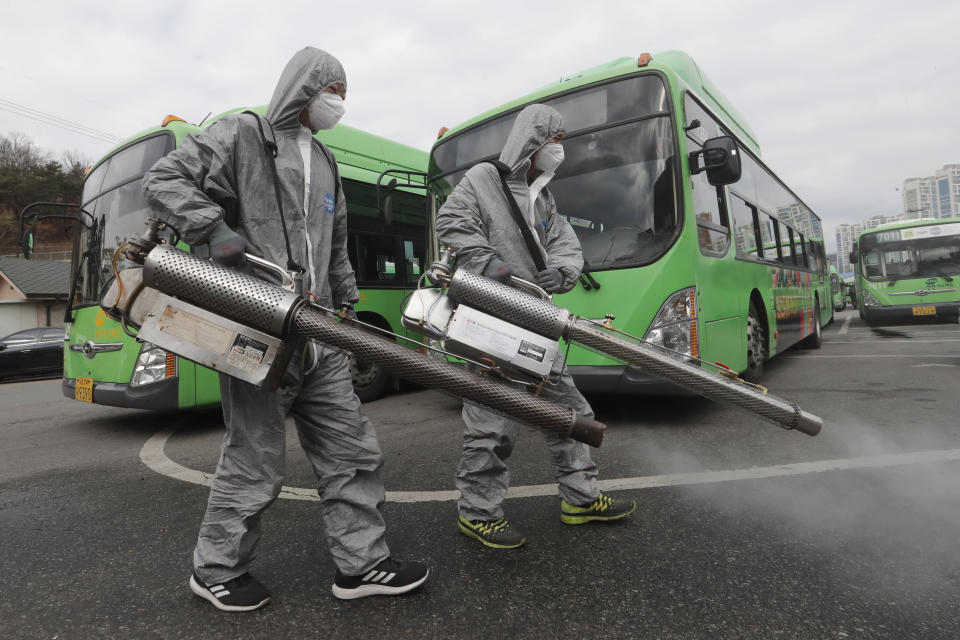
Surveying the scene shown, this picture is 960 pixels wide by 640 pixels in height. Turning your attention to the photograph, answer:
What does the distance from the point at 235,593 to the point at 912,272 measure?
62.7 ft

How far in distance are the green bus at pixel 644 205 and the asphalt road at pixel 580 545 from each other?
0.82 m

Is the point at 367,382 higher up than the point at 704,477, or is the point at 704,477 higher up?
the point at 367,382

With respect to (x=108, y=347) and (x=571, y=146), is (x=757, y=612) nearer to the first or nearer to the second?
(x=571, y=146)

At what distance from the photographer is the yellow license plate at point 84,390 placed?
531 cm

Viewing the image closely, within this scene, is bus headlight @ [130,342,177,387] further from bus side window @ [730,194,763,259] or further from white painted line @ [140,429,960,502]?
bus side window @ [730,194,763,259]

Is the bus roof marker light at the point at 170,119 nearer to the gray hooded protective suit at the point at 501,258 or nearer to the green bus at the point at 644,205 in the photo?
the green bus at the point at 644,205

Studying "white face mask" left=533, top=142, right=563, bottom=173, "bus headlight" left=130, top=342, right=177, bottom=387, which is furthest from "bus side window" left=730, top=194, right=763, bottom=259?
"bus headlight" left=130, top=342, right=177, bottom=387

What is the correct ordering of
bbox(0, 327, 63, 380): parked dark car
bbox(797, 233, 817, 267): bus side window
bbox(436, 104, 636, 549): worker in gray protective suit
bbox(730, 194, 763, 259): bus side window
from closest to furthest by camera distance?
bbox(436, 104, 636, 549): worker in gray protective suit
bbox(730, 194, 763, 259): bus side window
bbox(797, 233, 817, 267): bus side window
bbox(0, 327, 63, 380): parked dark car

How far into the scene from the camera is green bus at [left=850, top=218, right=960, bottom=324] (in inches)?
613

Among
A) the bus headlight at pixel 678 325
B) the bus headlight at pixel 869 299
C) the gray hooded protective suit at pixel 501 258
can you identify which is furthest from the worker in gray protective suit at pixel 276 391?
the bus headlight at pixel 869 299

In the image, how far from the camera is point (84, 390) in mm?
5363

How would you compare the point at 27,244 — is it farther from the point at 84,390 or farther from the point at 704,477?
the point at 704,477

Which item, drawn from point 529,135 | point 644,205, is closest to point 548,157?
point 529,135

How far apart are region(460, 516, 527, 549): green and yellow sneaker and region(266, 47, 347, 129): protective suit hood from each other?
5.73 feet
